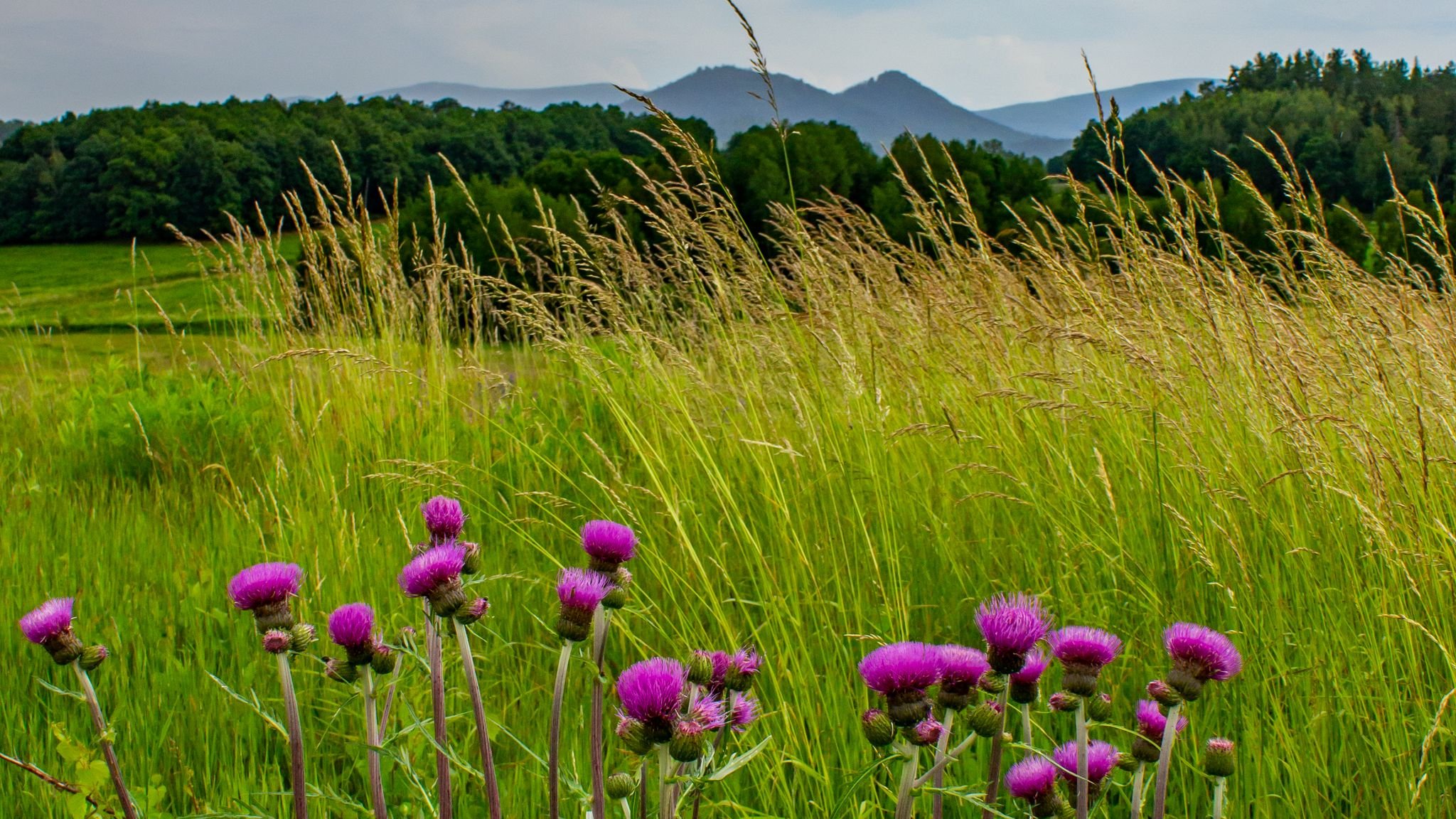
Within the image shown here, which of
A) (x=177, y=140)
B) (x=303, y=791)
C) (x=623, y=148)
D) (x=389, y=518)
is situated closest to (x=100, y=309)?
(x=177, y=140)

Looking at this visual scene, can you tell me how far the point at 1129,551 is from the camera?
73.6 inches

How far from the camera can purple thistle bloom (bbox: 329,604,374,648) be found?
3.20ft

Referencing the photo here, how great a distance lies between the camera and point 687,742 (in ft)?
2.51

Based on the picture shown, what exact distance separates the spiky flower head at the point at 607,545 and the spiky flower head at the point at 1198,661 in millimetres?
643

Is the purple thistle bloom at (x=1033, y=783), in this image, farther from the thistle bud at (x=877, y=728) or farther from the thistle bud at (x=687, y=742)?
the thistle bud at (x=687, y=742)

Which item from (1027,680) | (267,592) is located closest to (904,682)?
(1027,680)

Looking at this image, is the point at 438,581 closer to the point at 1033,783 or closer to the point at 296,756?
the point at 296,756

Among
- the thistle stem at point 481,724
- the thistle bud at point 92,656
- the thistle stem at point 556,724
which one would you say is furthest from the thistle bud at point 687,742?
the thistle bud at point 92,656

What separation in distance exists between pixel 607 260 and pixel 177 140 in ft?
47.4

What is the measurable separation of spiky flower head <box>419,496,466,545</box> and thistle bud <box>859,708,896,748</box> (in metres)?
0.61

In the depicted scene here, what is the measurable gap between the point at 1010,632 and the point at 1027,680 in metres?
0.12

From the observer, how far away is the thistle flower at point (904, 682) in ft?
2.77

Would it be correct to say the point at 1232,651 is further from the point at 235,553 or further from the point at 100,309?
the point at 100,309

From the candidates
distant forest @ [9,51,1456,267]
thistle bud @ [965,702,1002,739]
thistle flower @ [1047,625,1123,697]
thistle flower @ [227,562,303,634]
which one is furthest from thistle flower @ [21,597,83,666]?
distant forest @ [9,51,1456,267]
